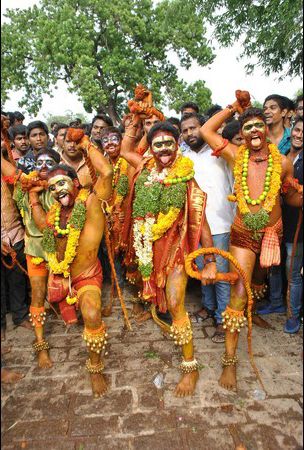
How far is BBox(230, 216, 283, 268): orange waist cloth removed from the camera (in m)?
3.15

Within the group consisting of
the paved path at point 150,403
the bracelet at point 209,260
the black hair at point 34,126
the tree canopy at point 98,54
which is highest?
the tree canopy at point 98,54

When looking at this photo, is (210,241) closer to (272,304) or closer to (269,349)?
(269,349)

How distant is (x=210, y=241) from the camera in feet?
10.8

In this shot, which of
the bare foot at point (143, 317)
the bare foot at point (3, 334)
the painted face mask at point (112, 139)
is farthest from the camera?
the painted face mask at point (112, 139)

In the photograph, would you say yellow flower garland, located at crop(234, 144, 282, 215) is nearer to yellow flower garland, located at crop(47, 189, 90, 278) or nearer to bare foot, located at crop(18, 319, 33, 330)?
yellow flower garland, located at crop(47, 189, 90, 278)

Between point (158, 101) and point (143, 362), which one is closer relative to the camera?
point (143, 362)

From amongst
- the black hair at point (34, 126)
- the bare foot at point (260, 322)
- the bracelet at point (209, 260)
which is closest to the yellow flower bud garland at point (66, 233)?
the bracelet at point (209, 260)

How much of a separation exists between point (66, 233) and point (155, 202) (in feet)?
2.99

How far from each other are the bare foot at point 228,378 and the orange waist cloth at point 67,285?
4.79 ft

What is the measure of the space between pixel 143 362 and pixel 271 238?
1807mm

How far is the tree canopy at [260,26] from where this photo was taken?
3041 millimetres

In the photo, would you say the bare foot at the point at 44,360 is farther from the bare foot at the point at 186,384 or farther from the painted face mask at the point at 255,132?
the painted face mask at the point at 255,132

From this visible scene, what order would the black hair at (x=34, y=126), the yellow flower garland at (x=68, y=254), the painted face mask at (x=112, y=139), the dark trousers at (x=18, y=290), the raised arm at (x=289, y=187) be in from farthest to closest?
the black hair at (x=34, y=126), the painted face mask at (x=112, y=139), the dark trousers at (x=18, y=290), the yellow flower garland at (x=68, y=254), the raised arm at (x=289, y=187)

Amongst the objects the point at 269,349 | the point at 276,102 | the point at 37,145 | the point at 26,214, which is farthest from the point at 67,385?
the point at 276,102
